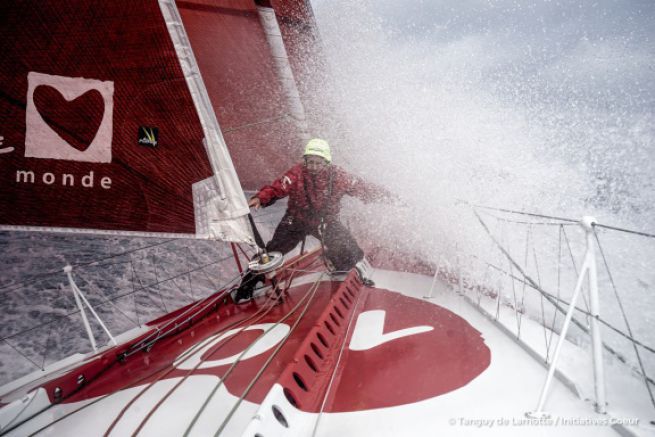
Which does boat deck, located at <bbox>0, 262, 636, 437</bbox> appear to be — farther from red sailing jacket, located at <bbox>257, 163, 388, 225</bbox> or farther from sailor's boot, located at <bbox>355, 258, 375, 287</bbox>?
red sailing jacket, located at <bbox>257, 163, 388, 225</bbox>

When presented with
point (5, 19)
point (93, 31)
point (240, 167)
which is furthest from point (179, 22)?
point (240, 167)

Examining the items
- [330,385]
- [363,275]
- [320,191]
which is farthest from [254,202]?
[330,385]

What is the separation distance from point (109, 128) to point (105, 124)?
0.03m

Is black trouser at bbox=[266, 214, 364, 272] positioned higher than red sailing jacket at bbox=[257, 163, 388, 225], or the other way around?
red sailing jacket at bbox=[257, 163, 388, 225]

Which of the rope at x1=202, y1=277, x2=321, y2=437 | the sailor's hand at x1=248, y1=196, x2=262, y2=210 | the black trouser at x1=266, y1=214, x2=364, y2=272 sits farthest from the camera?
the black trouser at x1=266, y1=214, x2=364, y2=272

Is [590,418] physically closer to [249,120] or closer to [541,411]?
[541,411]

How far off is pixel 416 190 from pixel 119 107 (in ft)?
10.8

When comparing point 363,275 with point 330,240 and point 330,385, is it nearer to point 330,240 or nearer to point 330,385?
point 330,240

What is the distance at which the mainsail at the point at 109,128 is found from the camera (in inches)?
72.8

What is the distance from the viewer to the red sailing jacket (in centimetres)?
331

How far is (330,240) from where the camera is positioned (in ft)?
10.8

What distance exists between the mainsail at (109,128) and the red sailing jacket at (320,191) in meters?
1.15

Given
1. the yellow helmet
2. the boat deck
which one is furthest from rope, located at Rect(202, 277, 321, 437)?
the yellow helmet

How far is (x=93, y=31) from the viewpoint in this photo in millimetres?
1884
